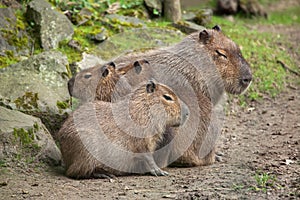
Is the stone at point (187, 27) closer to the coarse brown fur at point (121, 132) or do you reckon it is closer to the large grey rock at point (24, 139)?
the coarse brown fur at point (121, 132)

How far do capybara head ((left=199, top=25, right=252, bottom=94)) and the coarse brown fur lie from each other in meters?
0.82

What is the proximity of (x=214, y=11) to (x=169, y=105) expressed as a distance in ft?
28.3

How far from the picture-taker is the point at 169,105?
6344 mm

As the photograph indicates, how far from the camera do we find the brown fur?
22.0ft

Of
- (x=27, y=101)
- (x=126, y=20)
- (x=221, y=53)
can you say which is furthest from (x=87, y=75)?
(x=126, y=20)

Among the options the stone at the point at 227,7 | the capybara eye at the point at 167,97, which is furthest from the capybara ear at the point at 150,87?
the stone at the point at 227,7

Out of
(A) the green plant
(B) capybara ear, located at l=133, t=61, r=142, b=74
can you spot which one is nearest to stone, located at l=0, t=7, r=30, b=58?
(B) capybara ear, located at l=133, t=61, r=142, b=74

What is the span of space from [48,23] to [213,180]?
14.6 ft

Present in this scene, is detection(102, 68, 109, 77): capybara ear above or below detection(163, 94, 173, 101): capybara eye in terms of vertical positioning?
Result: above

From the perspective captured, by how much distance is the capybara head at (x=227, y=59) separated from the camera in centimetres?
686

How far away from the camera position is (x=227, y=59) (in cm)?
686

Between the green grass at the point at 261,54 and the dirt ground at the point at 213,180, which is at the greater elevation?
the green grass at the point at 261,54

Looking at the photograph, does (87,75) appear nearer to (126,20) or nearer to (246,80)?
(246,80)

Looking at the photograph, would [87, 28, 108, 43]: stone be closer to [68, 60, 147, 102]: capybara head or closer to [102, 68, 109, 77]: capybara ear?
[68, 60, 147, 102]: capybara head
